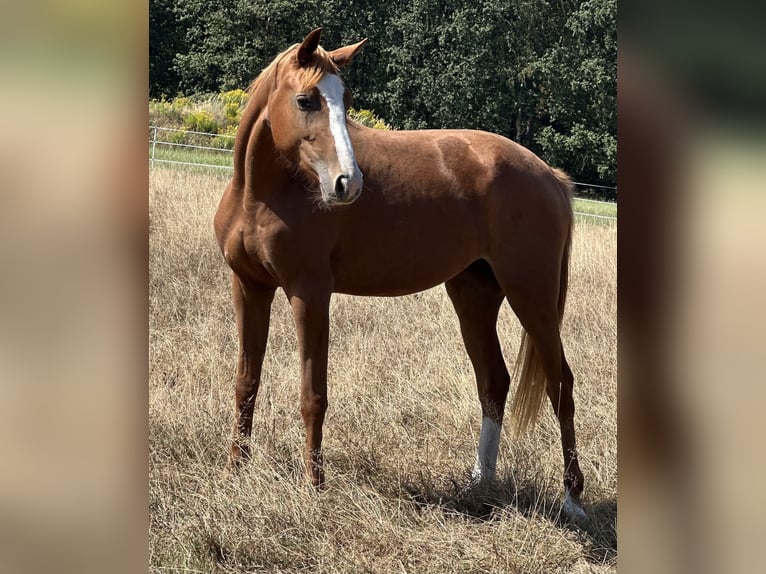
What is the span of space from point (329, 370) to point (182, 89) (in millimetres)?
31894

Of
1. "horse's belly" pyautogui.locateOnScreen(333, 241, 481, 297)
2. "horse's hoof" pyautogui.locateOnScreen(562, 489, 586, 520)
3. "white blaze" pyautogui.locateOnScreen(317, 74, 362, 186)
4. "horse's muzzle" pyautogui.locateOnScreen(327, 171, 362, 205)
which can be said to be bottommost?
"horse's hoof" pyautogui.locateOnScreen(562, 489, 586, 520)

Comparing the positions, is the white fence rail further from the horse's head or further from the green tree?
the green tree

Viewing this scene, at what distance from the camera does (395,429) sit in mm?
4445

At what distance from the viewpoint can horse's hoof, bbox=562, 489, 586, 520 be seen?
3848 millimetres

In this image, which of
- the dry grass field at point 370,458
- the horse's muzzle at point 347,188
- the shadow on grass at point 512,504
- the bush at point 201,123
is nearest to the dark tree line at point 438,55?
the bush at point 201,123

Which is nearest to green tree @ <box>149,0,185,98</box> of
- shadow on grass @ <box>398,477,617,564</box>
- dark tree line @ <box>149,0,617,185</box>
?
dark tree line @ <box>149,0,617,185</box>

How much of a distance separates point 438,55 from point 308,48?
32.8 metres

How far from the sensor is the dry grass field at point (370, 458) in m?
3.35

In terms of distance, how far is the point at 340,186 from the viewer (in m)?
3.26

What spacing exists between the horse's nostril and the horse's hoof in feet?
Result: 6.00

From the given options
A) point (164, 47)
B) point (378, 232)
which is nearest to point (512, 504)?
point (378, 232)

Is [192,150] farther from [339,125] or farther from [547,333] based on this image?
[339,125]
